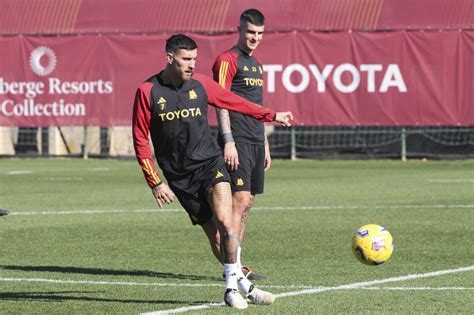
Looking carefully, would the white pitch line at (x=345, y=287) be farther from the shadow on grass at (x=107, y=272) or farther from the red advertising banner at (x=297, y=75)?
the red advertising banner at (x=297, y=75)

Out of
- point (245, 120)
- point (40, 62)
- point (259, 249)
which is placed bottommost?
point (259, 249)

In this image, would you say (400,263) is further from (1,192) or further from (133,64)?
(133,64)

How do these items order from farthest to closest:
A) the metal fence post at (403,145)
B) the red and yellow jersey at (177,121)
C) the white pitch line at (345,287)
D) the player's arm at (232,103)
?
the metal fence post at (403,145)
the player's arm at (232,103)
the red and yellow jersey at (177,121)
the white pitch line at (345,287)

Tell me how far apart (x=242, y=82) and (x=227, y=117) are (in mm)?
668

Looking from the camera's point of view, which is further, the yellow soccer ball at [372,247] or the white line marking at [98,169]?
the white line marking at [98,169]

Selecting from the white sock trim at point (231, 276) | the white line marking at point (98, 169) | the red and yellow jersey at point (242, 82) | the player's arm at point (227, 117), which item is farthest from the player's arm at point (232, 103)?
the white line marking at point (98, 169)

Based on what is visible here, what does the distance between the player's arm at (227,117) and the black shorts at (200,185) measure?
3.37 feet

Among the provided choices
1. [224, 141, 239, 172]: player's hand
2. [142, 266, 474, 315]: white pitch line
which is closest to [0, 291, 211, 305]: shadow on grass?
[142, 266, 474, 315]: white pitch line

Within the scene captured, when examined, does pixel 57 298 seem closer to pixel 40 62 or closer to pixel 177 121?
pixel 177 121

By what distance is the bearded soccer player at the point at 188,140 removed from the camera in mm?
9797

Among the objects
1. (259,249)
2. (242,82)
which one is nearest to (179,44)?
(242,82)

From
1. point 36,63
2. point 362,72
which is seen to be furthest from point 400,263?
point 36,63

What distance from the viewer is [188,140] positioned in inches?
393

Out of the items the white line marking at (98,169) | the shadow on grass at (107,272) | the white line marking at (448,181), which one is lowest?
the shadow on grass at (107,272)
